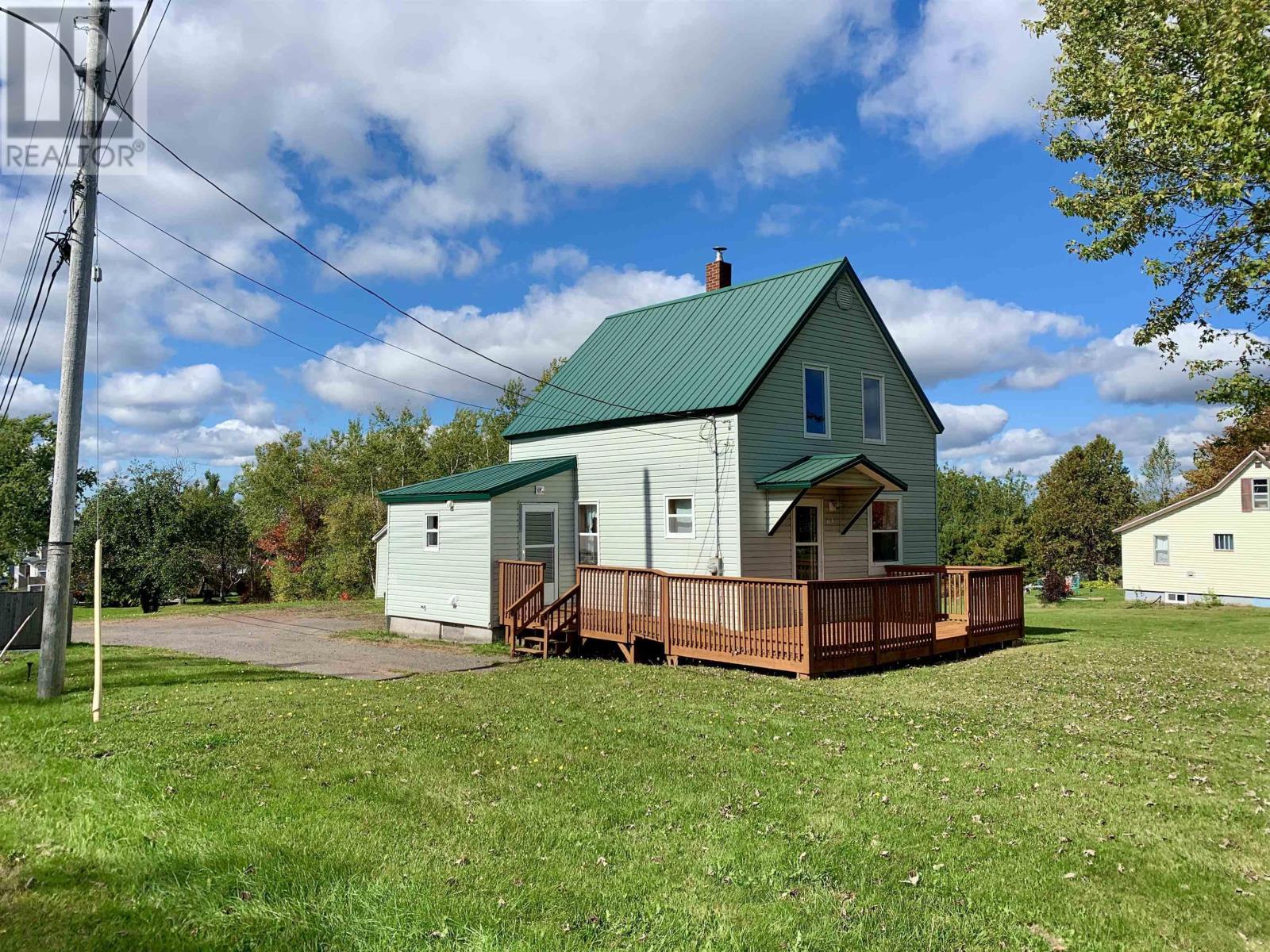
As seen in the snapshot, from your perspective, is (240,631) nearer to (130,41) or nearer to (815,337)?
(130,41)

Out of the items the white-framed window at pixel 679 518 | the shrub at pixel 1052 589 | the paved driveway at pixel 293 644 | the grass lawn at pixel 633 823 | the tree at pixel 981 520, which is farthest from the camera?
the tree at pixel 981 520

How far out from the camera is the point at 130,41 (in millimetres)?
10984

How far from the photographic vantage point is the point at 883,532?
1848cm

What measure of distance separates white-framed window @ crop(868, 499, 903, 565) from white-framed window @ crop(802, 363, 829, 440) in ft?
7.20

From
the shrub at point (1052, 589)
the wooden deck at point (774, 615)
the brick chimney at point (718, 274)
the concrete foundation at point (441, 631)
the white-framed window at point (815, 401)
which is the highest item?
the brick chimney at point (718, 274)

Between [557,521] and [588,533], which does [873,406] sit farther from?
[557,521]

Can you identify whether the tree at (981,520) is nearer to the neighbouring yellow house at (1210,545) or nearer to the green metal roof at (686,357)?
the neighbouring yellow house at (1210,545)

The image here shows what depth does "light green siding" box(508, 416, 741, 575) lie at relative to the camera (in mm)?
15609

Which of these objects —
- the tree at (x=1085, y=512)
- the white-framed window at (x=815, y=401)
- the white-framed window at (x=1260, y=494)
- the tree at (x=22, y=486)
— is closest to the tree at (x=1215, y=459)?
the white-framed window at (x=1260, y=494)

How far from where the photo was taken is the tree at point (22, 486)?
41750 millimetres

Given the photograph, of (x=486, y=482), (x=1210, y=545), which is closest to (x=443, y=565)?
(x=486, y=482)

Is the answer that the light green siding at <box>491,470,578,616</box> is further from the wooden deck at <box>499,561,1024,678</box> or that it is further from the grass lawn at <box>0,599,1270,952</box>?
the grass lawn at <box>0,599,1270,952</box>

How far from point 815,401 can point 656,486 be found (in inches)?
158

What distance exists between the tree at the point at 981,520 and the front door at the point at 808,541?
3235 cm
